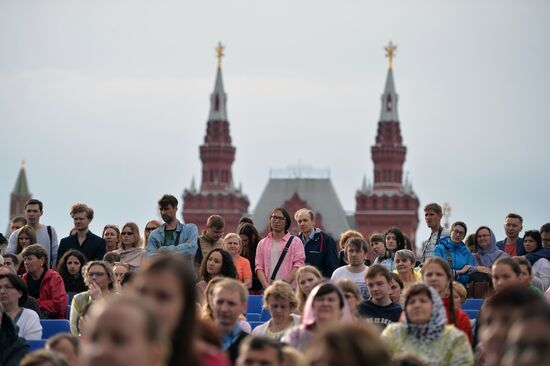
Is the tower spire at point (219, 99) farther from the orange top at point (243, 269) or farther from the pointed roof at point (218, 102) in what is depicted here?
the orange top at point (243, 269)

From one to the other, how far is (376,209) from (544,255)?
11960 cm

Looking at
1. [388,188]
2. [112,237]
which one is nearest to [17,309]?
[112,237]

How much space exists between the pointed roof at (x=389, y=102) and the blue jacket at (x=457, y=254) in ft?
390

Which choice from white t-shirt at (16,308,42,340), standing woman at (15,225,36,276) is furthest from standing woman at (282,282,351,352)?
standing woman at (15,225,36,276)

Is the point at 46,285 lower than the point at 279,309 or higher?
higher

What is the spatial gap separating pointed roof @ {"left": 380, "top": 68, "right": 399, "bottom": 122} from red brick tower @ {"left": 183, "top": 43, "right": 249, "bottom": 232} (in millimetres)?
17539

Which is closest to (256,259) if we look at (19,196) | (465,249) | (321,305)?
(465,249)

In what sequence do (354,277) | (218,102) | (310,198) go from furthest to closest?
(218,102) < (310,198) < (354,277)

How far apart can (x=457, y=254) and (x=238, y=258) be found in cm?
270

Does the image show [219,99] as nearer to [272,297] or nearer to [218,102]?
[218,102]

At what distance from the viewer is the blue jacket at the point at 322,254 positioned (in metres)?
15.2

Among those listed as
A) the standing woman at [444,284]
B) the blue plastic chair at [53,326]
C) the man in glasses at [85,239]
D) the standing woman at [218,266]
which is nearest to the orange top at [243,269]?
the man in glasses at [85,239]

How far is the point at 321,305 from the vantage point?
8742 millimetres

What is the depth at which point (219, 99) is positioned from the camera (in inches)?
5536
